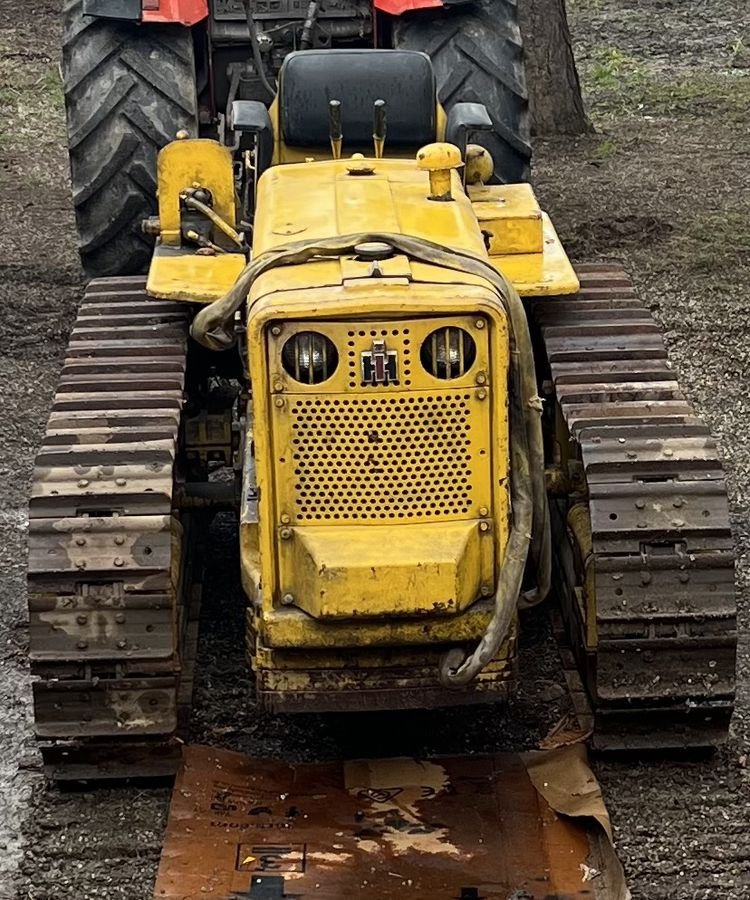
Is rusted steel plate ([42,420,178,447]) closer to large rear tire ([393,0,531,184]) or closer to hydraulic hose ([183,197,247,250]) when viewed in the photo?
hydraulic hose ([183,197,247,250])

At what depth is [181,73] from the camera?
28.4 feet

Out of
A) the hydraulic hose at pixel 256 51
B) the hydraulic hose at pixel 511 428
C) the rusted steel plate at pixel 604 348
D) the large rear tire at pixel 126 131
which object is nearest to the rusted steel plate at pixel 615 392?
the rusted steel plate at pixel 604 348

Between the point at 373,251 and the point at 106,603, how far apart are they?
1.42 meters

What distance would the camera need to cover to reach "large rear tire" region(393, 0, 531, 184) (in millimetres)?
8672

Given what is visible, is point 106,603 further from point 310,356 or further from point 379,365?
point 379,365

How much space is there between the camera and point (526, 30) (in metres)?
14.4

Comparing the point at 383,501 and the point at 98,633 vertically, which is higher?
the point at 383,501

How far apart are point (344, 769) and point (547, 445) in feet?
5.31

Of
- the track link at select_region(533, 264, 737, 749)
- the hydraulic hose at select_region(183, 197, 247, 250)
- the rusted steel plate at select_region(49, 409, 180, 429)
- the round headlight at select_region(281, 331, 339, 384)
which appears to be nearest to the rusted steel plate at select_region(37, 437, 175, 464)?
the rusted steel plate at select_region(49, 409, 180, 429)

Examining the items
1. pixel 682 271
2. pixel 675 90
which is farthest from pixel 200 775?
pixel 675 90

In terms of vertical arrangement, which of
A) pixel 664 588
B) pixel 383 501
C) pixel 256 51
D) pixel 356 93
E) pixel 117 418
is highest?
pixel 356 93

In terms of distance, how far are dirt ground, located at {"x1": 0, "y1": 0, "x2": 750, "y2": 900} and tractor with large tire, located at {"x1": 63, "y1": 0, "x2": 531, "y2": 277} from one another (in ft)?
4.43

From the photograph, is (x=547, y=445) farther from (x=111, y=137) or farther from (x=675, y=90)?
(x=675, y=90)

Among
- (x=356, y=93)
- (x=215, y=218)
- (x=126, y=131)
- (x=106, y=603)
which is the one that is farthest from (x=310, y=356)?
(x=126, y=131)
